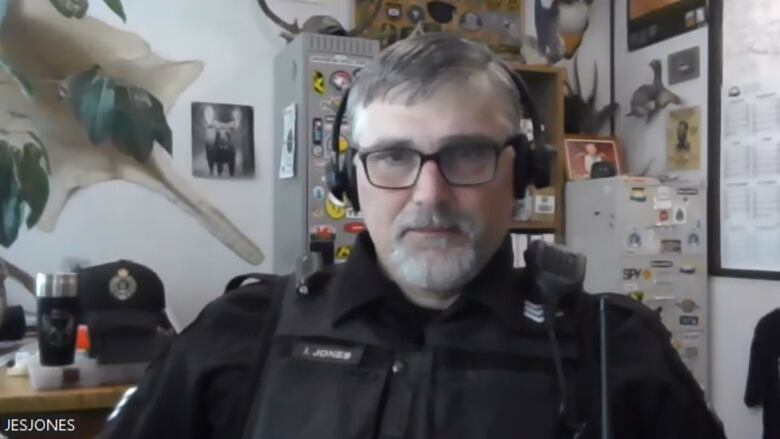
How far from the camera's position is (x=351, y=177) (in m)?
0.96

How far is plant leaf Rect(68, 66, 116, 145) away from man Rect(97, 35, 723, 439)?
171 cm

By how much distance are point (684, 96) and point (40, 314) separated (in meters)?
2.43

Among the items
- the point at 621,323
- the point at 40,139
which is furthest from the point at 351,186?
the point at 40,139

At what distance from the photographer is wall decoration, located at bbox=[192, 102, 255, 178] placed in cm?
262

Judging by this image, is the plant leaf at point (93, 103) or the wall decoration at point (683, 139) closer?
the plant leaf at point (93, 103)

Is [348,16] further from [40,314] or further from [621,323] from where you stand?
[621,323]

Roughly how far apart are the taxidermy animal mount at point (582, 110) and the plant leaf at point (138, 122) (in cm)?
165

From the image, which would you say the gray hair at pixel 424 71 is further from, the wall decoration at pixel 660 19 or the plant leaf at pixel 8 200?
the wall decoration at pixel 660 19

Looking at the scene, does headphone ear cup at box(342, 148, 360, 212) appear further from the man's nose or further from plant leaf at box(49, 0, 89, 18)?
plant leaf at box(49, 0, 89, 18)

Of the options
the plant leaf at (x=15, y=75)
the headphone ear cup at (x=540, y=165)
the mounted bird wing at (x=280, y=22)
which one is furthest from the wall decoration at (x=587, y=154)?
the headphone ear cup at (x=540, y=165)

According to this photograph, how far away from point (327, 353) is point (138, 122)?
1.85 m

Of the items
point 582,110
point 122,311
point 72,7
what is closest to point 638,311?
point 122,311

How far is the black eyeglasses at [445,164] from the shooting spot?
2.73ft

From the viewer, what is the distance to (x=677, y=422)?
33.4 inches
